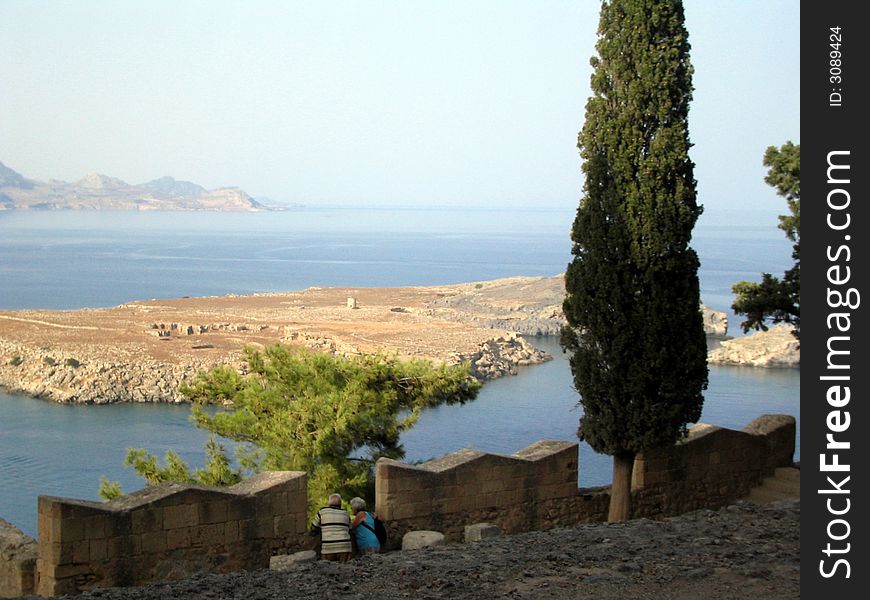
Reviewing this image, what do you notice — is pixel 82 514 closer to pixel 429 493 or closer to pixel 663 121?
pixel 429 493

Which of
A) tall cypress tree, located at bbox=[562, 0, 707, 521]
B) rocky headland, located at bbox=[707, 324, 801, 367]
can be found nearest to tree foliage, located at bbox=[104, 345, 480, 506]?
tall cypress tree, located at bbox=[562, 0, 707, 521]

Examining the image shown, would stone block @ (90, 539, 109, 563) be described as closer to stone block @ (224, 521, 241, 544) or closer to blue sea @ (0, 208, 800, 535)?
stone block @ (224, 521, 241, 544)

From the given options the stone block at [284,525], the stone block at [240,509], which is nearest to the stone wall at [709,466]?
the stone block at [284,525]

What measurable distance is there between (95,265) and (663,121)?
116 meters

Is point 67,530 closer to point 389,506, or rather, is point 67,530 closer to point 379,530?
point 379,530

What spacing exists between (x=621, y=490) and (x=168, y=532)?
5848 millimetres

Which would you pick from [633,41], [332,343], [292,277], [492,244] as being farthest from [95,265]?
[633,41]

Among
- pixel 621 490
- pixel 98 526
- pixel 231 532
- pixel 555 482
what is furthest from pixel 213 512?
pixel 621 490

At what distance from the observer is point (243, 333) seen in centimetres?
6438

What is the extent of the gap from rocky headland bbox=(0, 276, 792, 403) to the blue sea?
2.12 metres

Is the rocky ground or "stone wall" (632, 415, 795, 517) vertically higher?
the rocky ground

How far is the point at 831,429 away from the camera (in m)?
7.24

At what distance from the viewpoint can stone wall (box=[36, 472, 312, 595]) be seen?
9.08 meters

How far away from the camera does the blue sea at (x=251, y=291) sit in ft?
112
